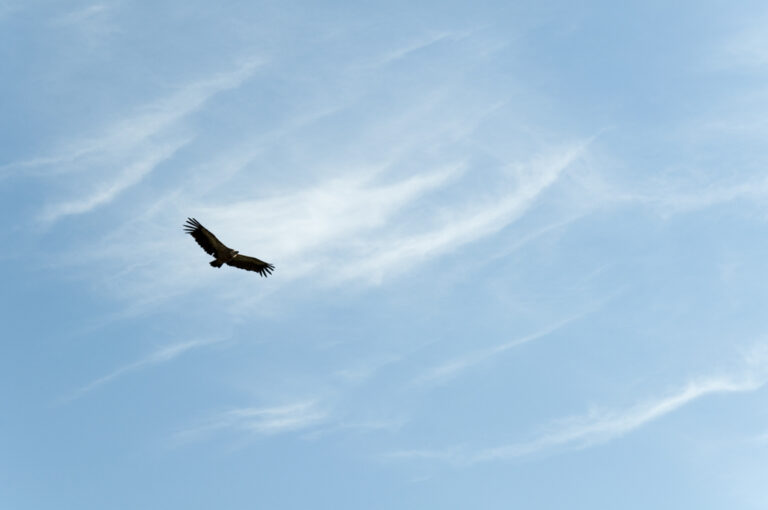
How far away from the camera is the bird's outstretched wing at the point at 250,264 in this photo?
103312 millimetres

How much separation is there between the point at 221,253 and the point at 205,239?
1.93m

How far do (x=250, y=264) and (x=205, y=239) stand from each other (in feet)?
16.3

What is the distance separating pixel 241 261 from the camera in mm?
103688

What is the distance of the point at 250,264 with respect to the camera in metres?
104

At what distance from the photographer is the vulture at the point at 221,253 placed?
330ft

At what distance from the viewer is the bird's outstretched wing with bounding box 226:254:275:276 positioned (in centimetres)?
10331

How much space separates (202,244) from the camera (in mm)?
101125

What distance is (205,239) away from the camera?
10088 centimetres

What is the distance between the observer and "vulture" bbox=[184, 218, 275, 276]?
10062 centimetres

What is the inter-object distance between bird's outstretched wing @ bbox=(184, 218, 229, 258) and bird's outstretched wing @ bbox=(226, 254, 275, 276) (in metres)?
1.88

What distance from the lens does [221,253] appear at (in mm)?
101875

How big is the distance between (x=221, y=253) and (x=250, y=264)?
123 inches

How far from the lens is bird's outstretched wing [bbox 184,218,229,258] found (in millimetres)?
100438

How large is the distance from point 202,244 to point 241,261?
13.6 feet
